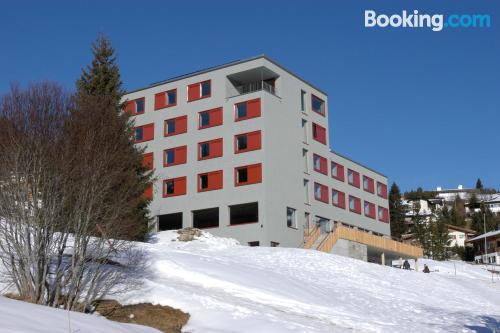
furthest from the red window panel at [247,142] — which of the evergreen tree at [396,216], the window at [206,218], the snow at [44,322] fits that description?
the evergreen tree at [396,216]

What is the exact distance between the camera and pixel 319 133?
6006 centimetres

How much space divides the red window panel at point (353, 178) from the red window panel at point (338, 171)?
1.44m

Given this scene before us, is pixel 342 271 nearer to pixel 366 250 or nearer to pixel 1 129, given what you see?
pixel 366 250

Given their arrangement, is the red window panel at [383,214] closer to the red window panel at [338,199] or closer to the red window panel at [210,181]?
the red window panel at [338,199]

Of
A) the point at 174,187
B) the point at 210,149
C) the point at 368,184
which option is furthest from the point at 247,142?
the point at 368,184

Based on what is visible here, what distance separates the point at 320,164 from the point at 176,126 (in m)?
12.6

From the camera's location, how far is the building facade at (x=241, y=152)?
2051 inches

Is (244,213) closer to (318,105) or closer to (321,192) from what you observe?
(321,192)

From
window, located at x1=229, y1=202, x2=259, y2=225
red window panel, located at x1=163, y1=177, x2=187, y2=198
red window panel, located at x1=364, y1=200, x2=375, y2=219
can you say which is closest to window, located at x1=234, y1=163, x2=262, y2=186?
window, located at x1=229, y1=202, x2=259, y2=225

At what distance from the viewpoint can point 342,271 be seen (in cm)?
3888

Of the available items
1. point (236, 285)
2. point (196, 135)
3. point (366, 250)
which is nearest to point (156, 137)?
point (196, 135)

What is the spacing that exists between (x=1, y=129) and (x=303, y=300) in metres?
12.5

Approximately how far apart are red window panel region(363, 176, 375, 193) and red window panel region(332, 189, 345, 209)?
5.86 m

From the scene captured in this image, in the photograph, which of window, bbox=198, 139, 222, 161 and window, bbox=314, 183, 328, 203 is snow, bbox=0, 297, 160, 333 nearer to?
window, bbox=198, 139, 222, 161
